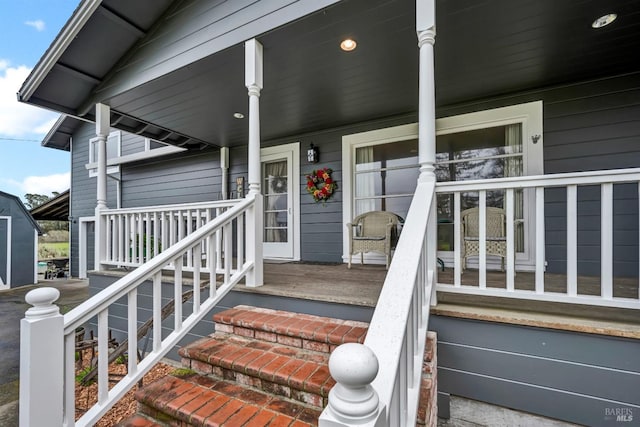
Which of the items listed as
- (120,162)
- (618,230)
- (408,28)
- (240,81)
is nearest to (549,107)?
(618,230)

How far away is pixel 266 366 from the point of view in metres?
1.69

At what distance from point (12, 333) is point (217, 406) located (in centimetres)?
523

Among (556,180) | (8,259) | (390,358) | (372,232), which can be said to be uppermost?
(556,180)

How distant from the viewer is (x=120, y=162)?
7.11 metres

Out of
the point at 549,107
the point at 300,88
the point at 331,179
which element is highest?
the point at 300,88

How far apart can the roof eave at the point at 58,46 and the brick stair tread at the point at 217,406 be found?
345cm

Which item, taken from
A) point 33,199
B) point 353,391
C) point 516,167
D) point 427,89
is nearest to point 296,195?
point 516,167

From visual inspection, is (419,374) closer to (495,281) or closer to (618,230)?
(495,281)

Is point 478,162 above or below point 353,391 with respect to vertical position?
above

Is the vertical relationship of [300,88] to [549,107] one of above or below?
above

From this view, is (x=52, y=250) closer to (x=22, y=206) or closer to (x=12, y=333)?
(x=22, y=206)

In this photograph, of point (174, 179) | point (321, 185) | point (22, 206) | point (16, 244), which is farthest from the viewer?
point (22, 206)

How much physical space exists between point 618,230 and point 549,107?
1.47 meters

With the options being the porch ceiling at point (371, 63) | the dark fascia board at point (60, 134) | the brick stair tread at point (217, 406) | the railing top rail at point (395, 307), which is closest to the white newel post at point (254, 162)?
the porch ceiling at point (371, 63)
